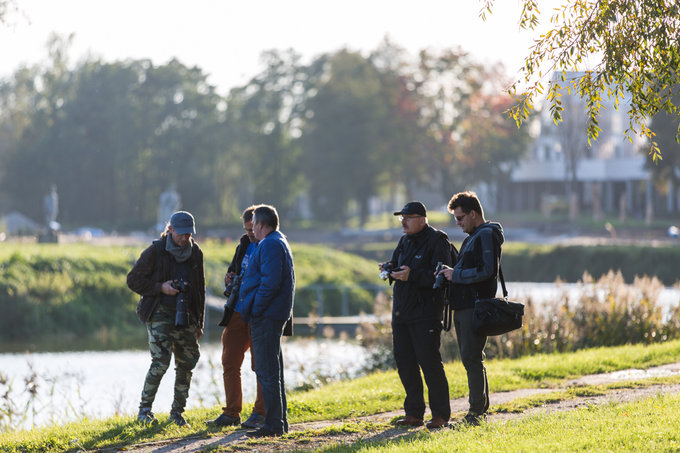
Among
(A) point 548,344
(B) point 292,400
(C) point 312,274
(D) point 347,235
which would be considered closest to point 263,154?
(D) point 347,235

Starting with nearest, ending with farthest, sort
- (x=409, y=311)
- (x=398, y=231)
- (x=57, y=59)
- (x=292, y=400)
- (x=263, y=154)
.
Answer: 1. (x=409, y=311)
2. (x=292, y=400)
3. (x=398, y=231)
4. (x=263, y=154)
5. (x=57, y=59)

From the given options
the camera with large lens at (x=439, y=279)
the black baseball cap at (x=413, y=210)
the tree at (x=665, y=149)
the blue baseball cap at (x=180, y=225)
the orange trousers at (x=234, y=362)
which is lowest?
the orange trousers at (x=234, y=362)

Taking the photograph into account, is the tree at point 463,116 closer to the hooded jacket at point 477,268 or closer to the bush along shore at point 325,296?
the bush along shore at point 325,296

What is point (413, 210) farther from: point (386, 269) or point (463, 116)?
point (463, 116)

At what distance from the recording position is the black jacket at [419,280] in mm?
8719

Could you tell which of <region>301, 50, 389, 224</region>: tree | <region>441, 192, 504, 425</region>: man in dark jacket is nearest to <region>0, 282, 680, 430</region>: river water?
<region>441, 192, 504, 425</region>: man in dark jacket

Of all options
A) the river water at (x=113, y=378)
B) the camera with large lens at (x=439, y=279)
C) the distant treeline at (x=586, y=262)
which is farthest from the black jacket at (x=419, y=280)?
the distant treeline at (x=586, y=262)

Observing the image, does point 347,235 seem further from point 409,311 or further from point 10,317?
point 409,311

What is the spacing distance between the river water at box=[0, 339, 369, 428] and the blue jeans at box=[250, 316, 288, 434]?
375 cm

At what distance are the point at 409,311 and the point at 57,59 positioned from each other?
263ft

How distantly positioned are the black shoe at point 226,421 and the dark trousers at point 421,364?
157 centimetres

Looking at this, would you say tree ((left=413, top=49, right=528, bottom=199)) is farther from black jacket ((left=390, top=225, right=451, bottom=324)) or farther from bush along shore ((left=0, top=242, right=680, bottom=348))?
black jacket ((left=390, top=225, right=451, bottom=324))

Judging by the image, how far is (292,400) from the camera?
35.5 feet

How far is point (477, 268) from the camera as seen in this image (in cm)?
839
